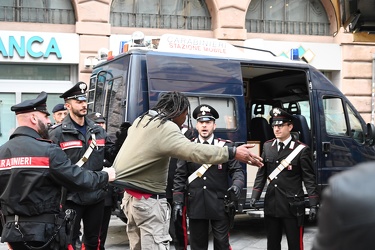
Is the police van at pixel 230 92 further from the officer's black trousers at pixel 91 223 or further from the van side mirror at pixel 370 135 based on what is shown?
the officer's black trousers at pixel 91 223

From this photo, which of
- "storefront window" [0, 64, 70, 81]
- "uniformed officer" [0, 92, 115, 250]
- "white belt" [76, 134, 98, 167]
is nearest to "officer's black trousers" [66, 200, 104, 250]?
"white belt" [76, 134, 98, 167]

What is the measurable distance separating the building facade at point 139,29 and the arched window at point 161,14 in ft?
0.08

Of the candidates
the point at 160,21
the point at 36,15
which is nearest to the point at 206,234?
the point at 36,15

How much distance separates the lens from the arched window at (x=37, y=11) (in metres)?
14.1

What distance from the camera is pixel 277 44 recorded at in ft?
51.6

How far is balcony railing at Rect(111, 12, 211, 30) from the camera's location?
1487 cm

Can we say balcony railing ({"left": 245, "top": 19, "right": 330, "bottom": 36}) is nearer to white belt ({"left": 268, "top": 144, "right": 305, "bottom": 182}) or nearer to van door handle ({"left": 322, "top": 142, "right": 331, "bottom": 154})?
van door handle ({"left": 322, "top": 142, "right": 331, "bottom": 154})

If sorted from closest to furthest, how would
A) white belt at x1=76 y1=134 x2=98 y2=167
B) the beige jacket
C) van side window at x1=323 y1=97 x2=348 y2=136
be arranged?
the beige jacket, white belt at x1=76 y1=134 x2=98 y2=167, van side window at x1=323 y1=97 x2=348 y2=136

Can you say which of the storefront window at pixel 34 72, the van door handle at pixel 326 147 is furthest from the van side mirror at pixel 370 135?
the storefront window at pixel 34 72

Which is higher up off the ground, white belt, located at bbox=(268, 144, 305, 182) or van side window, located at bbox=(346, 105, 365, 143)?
van side window, located at bbox=(346, 105, 365, 143)

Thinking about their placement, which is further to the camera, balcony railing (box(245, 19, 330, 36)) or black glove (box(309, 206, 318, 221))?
balcony railing (box(245, 19, 330, 36))

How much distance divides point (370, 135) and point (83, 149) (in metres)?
4.86

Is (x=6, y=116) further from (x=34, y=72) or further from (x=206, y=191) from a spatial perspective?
(x=206, y=191)

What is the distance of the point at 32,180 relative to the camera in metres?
3.93
